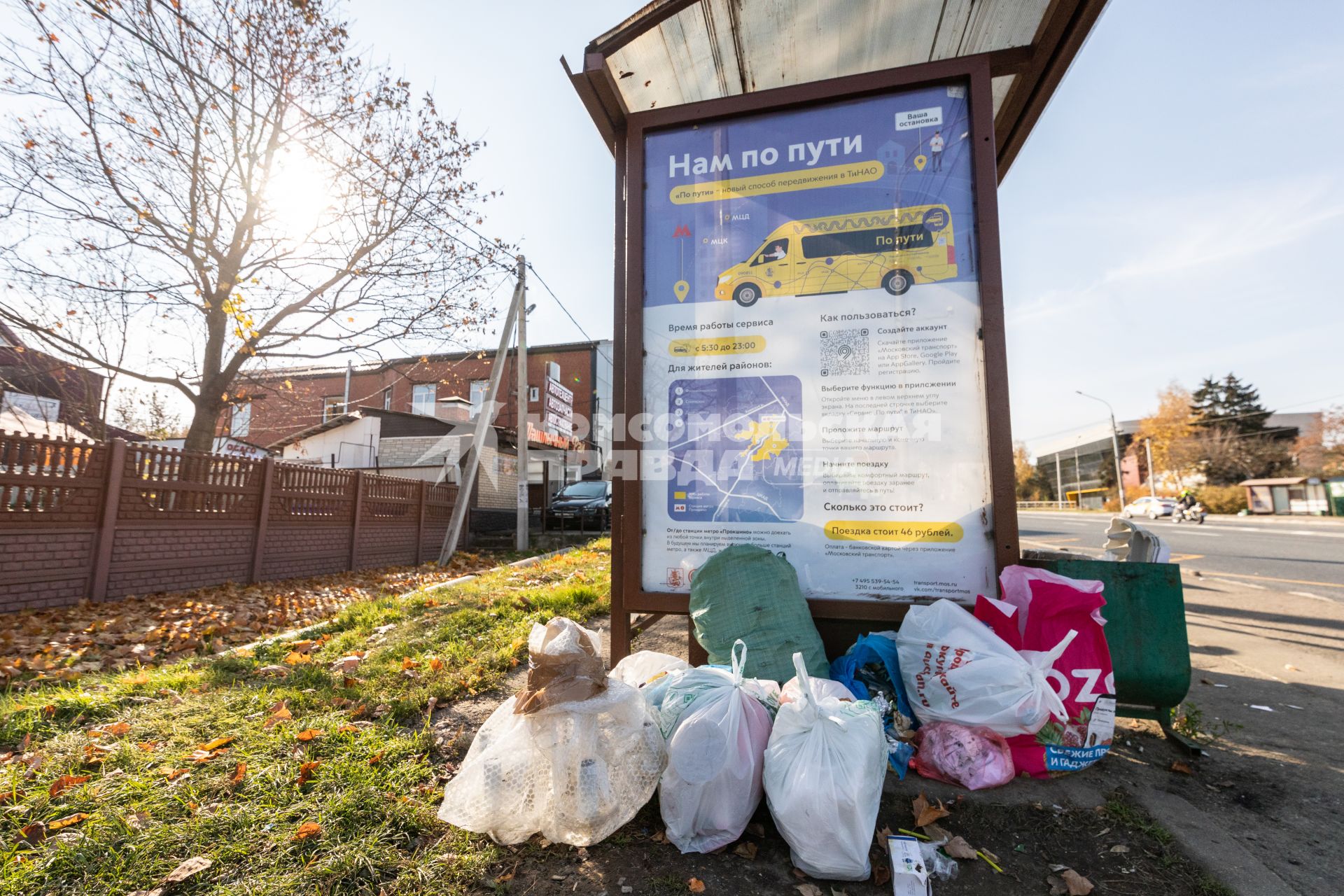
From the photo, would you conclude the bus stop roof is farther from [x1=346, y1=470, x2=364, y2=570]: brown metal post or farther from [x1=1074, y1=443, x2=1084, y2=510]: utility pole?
[x1=1074, y1=443, x2=1084, y2=510]: utility pole

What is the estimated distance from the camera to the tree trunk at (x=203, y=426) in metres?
10.8

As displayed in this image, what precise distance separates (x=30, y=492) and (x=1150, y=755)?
30.0 ft

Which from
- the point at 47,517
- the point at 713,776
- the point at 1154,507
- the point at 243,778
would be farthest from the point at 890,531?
the point at 1154,507

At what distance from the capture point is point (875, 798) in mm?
1834

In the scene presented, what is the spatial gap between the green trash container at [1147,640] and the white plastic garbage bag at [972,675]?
0.55 meters

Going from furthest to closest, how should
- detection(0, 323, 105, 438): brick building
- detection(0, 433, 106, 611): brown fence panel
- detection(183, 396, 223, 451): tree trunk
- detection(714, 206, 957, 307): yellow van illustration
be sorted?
1. detection(183, 396, 223, 451): tree trunk
2. detection(0, 323, 105, 438): brick building
3. detection(0, 433, 106, 611): brown fence panel
4. detection(714, 206, 957, 307): yellow van illustration

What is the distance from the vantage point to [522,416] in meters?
13.9

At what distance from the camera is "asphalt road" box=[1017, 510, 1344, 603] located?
8625 millimetres

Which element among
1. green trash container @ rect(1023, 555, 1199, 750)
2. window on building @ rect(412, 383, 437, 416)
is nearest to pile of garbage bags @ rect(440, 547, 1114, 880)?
green trash container @ rect(1023, 555, 1199, 750)

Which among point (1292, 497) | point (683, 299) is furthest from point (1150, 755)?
point (1292, 497)

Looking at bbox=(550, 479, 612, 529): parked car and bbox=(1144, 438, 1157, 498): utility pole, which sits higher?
bbox=(1144, 438, 1157, 498): utility pole

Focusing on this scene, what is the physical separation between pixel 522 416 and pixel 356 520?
474cm

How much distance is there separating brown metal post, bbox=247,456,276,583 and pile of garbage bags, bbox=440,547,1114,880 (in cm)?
763

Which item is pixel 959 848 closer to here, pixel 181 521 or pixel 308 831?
pixel 308 831
